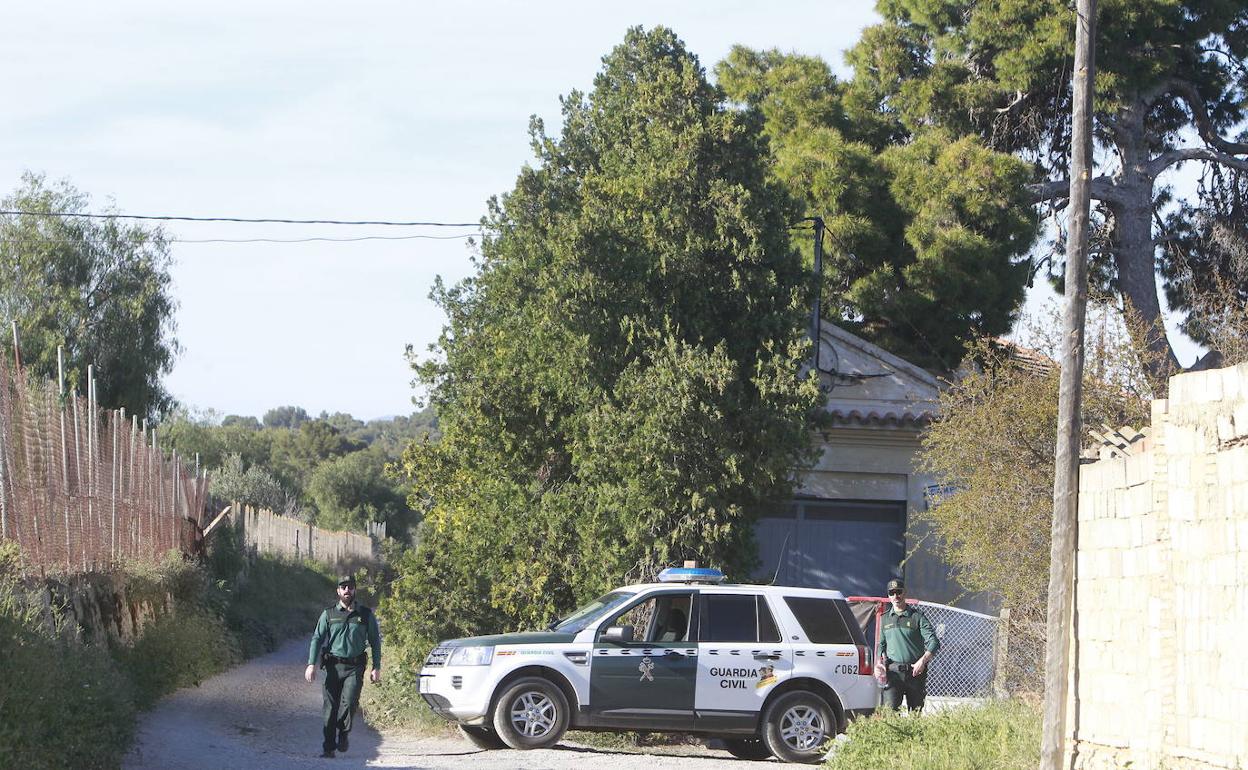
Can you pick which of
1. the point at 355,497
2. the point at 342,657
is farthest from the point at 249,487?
the point at 342,657

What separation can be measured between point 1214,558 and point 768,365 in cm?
774

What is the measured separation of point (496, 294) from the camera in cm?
2055

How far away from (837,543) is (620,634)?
324 inches

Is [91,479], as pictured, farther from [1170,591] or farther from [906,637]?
[1170,591]

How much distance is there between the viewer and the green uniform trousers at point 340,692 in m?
14.7

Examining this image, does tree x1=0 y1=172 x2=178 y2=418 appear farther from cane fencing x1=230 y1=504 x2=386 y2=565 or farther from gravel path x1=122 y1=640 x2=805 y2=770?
gravel path x1=122 y1=640 x2=805 y2=770

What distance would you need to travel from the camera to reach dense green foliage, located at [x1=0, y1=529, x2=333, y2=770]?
406 inches

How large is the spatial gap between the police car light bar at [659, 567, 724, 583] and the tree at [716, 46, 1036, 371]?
999cm

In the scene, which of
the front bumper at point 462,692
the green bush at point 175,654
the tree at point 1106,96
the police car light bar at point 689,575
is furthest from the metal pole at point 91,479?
the tree at point 1106,96

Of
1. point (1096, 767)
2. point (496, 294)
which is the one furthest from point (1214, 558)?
point (496, 294)

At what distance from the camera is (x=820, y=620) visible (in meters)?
15.9

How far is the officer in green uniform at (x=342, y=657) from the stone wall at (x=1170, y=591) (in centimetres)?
688

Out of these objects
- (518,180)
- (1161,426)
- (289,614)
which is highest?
(518,180)

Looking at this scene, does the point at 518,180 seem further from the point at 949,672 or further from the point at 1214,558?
the point at 1214,558
